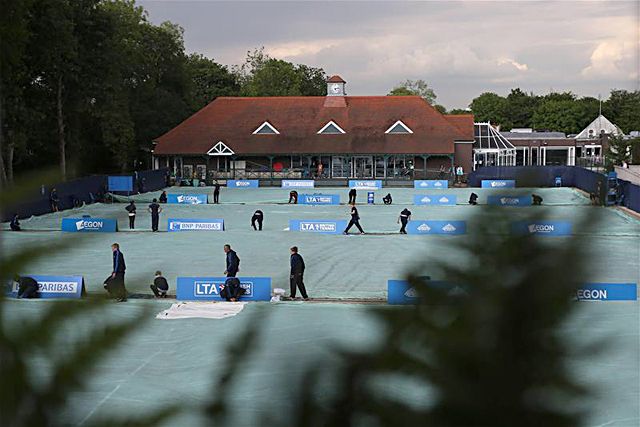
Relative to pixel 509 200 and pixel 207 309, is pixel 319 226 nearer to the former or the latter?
pixel 207 309

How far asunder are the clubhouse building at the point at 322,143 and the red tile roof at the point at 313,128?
82 mm

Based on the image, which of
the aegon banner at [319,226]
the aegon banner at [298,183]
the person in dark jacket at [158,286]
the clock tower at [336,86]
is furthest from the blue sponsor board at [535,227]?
the clock tower at [336,86]

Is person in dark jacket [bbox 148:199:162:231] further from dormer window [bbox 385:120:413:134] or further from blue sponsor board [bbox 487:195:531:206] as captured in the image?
dormer window [bbox 385:120:413:134]

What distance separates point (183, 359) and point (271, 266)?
1230cm

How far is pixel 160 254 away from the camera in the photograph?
98.1 feet

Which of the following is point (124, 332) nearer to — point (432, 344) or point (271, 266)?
point (432, 344)

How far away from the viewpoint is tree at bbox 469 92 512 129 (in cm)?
14138

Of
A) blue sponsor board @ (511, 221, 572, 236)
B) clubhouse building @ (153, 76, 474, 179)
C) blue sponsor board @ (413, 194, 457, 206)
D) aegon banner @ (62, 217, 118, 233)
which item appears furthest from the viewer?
clubhouse building @ (153, 76, 474, 179)

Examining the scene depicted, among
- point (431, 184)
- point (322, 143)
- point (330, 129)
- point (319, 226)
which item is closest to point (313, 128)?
point (330, 129)

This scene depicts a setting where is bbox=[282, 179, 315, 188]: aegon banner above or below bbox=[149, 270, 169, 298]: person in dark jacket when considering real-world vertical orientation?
below

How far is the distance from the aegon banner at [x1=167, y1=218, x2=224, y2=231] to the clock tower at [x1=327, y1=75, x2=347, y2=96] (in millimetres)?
43190

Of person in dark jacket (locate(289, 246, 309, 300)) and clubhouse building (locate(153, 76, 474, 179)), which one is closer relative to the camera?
person in dark jacket (locate(289, 246, 309, 300))

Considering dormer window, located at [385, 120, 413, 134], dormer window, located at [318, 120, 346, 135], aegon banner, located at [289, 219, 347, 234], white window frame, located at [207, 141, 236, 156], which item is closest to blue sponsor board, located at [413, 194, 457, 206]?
aegon banner, located at [289, 219, 347, 234]

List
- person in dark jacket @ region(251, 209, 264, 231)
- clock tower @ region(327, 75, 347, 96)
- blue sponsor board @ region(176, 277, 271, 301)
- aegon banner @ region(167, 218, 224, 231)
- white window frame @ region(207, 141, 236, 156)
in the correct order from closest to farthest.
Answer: blue sponsor board @ region(176, 277, 271, 301) → aegon banner @ region(167, 218, 224, 231) → person in dark jacket @ region(251, 209, 264, 231) → white window frame @ region(207, 141, 236, 156) → clock tower @ region(327, 75, 347, 96)
